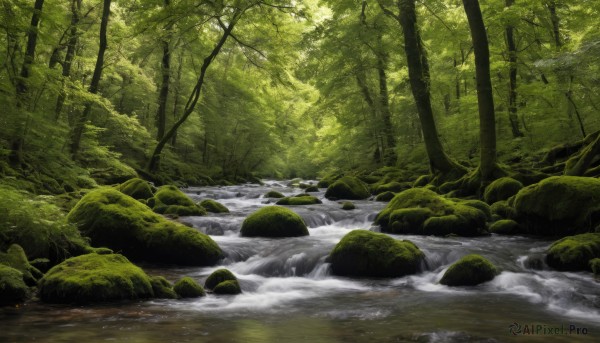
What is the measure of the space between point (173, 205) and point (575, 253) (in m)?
9.38

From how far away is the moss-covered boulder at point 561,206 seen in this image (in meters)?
8.39

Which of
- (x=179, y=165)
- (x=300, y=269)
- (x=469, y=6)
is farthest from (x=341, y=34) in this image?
(x=300, y=269)

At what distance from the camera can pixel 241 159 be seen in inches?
1272

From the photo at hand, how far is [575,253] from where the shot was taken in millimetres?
6871

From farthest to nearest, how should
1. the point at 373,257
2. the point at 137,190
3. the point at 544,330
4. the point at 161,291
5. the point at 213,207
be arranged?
1. the point at 213,207
2. the point at 137,190
3. the point at 373,257
4. the point at 161,291
5. the point at 544,330

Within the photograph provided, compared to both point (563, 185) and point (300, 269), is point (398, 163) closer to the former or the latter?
point (563, 185)

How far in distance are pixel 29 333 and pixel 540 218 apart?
916cm

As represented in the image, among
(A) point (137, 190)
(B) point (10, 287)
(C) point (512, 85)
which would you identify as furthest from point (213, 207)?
(C) point (512, 85)

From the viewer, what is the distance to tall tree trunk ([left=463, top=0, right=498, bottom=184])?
1177 cm

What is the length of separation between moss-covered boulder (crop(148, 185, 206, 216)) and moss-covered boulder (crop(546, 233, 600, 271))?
27.8 ft

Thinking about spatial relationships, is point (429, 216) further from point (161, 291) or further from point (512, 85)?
point (512, 85)

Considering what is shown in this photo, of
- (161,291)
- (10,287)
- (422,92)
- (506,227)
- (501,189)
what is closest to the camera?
(10,287)

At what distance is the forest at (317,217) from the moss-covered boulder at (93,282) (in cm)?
2

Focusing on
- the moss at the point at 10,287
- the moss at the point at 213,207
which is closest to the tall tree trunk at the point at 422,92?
the moss at the point at 213,207
